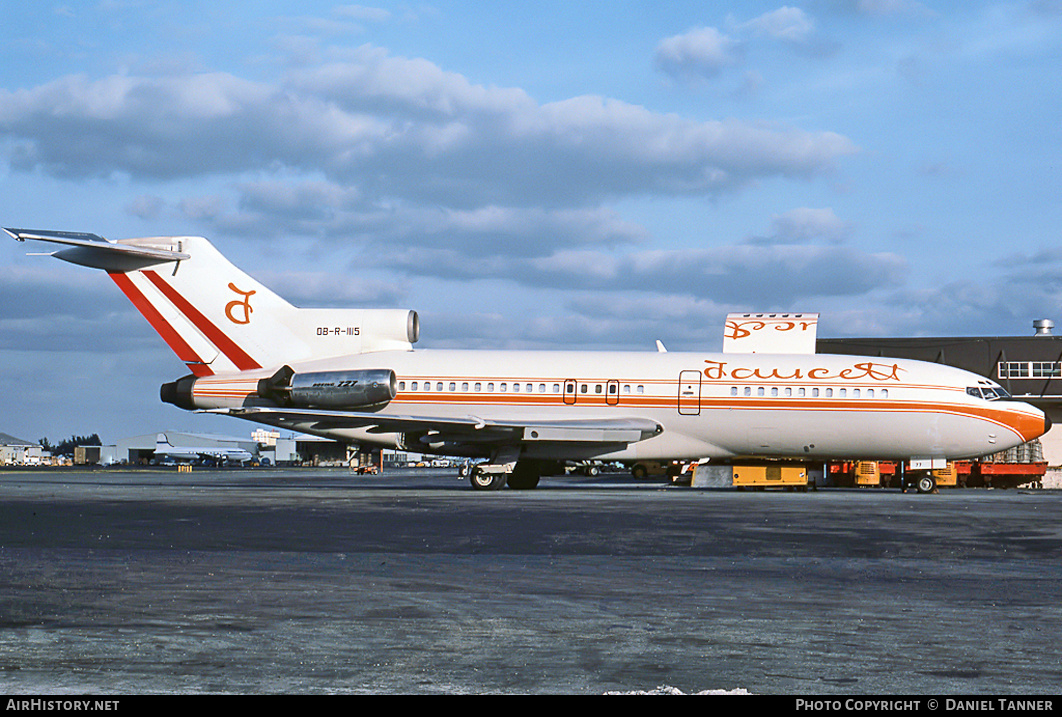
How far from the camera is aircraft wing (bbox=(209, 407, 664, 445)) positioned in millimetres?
33188

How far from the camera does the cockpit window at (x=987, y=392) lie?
34.4 meters

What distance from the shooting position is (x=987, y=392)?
3466cm

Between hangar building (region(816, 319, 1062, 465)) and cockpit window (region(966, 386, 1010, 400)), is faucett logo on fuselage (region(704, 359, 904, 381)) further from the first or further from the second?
hangar building (region(816, 319, 1062, 465))

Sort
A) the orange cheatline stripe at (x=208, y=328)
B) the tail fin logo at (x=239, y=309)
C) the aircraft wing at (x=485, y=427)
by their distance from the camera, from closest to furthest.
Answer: the aircraft wing at (x=485, y=427)
the orange cheatline stripe at (x=208, y=328)
the tail fin logo at (x=239, y=309)

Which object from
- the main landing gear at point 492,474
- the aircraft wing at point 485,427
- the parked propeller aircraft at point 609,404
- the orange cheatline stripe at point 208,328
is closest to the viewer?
the aircraft wing at point 485,427

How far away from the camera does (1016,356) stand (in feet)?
205

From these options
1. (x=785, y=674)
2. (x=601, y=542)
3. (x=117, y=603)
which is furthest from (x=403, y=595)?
(x=601, y=542)

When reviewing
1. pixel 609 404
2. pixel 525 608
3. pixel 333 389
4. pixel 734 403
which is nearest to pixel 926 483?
pixel 734 403

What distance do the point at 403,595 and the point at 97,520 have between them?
37.0 ft

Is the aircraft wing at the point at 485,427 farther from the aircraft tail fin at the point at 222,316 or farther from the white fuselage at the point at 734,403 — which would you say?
the aircraft tail fin at the point at 222,316

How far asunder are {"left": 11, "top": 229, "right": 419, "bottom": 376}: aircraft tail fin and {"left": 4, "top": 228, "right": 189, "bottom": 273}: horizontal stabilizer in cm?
4

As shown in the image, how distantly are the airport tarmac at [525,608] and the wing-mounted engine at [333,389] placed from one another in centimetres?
1705

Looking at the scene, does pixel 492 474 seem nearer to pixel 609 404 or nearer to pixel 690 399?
pixel 609 404

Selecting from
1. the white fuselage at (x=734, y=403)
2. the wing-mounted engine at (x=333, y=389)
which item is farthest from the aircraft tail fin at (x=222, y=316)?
the white fuselage at (x=734, y=403)
